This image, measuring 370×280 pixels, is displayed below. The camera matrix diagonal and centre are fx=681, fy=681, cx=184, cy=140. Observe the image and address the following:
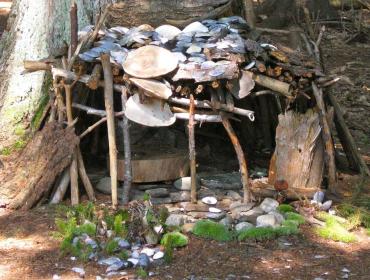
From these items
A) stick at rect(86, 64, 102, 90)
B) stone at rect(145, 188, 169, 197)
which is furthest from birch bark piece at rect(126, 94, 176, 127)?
stone at rect(145, 188, 169, 197)

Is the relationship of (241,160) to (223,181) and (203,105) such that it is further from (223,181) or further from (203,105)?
(223,181)

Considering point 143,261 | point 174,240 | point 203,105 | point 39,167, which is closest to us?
point 143,261

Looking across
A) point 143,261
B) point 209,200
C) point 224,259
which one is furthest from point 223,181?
point 143,261

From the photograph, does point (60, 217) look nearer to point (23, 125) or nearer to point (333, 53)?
point (23, 125)

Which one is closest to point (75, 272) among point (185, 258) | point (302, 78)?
point (185, 258)

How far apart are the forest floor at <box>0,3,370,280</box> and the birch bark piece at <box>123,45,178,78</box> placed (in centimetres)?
143

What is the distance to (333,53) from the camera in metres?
12.1

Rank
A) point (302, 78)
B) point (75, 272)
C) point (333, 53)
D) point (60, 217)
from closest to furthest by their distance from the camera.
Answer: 1. point (75, 272)
2. point (60, 217)
3. point (302, 78)
4. point (333, 53)

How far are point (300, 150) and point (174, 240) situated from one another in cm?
176

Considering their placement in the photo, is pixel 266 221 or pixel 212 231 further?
pixel 266 221

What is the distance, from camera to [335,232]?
5578 millimetres

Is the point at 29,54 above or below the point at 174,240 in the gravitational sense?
above

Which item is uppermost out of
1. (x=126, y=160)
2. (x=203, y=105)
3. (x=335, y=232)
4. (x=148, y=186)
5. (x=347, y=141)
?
(x=203, y=105)

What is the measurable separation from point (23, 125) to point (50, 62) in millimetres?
885
